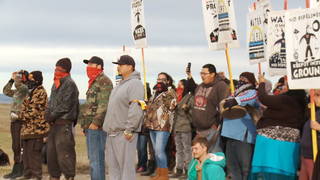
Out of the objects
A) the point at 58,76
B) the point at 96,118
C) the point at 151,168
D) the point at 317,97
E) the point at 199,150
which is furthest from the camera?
the point at 151,168

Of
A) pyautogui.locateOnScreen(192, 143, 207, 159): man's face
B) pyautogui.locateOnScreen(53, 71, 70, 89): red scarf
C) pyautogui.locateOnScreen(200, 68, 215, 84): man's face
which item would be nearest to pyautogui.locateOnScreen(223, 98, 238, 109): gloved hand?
pyautogui.locateOnScreen(200, 68, 215, 84): man's face

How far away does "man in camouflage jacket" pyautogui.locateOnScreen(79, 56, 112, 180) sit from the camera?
1007cm

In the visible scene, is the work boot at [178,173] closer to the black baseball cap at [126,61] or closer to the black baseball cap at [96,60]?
the black baseball cap at [96,60]

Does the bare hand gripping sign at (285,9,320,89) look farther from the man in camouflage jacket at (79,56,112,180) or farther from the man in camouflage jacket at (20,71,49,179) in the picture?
the man in camouflage jacket at (20,71,49,179)

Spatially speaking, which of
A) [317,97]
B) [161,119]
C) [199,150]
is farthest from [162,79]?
[199,150]

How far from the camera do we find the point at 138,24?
48.3ft

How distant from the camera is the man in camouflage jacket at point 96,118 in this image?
10070 millimetres

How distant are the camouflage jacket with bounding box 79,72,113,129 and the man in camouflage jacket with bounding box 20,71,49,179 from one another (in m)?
1.88

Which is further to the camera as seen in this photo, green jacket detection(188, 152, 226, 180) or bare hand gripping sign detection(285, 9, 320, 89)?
bare hand gripping sign detection(285, 9, 320, 89)

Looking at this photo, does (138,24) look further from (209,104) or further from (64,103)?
(209,104)

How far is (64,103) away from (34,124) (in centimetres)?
168

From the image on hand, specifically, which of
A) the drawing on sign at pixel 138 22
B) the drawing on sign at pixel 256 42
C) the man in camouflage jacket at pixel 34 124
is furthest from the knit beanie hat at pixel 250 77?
the drawing on sign at pixel 138 22

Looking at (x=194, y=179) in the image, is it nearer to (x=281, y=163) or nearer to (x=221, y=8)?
(x=281, y=163)

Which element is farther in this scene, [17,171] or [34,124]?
[17,171]
